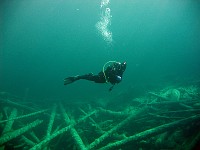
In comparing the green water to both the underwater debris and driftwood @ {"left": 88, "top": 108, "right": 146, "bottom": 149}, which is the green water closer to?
the underwater debris

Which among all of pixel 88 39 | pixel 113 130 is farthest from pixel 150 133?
pixel 88 39

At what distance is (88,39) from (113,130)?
92.5ft

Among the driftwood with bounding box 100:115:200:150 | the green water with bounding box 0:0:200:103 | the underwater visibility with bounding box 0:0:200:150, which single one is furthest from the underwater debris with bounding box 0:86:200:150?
the green water with bounding box 0:0:200:103

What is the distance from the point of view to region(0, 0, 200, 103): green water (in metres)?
28.1

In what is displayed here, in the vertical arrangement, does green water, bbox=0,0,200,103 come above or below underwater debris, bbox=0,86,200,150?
above

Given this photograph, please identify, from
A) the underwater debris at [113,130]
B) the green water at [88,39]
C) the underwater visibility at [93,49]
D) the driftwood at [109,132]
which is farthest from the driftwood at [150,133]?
the green water at [88,39]

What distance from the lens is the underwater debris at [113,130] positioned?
19.5 feet

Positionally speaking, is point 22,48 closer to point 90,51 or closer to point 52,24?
point 52,24

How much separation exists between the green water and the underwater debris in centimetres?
1654

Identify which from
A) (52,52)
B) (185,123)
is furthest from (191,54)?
(185,123)

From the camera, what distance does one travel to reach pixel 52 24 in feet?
105

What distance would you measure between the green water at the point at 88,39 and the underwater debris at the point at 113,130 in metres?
16.5

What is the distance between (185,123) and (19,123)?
6473mm

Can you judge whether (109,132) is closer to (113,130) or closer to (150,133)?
(113,130)
